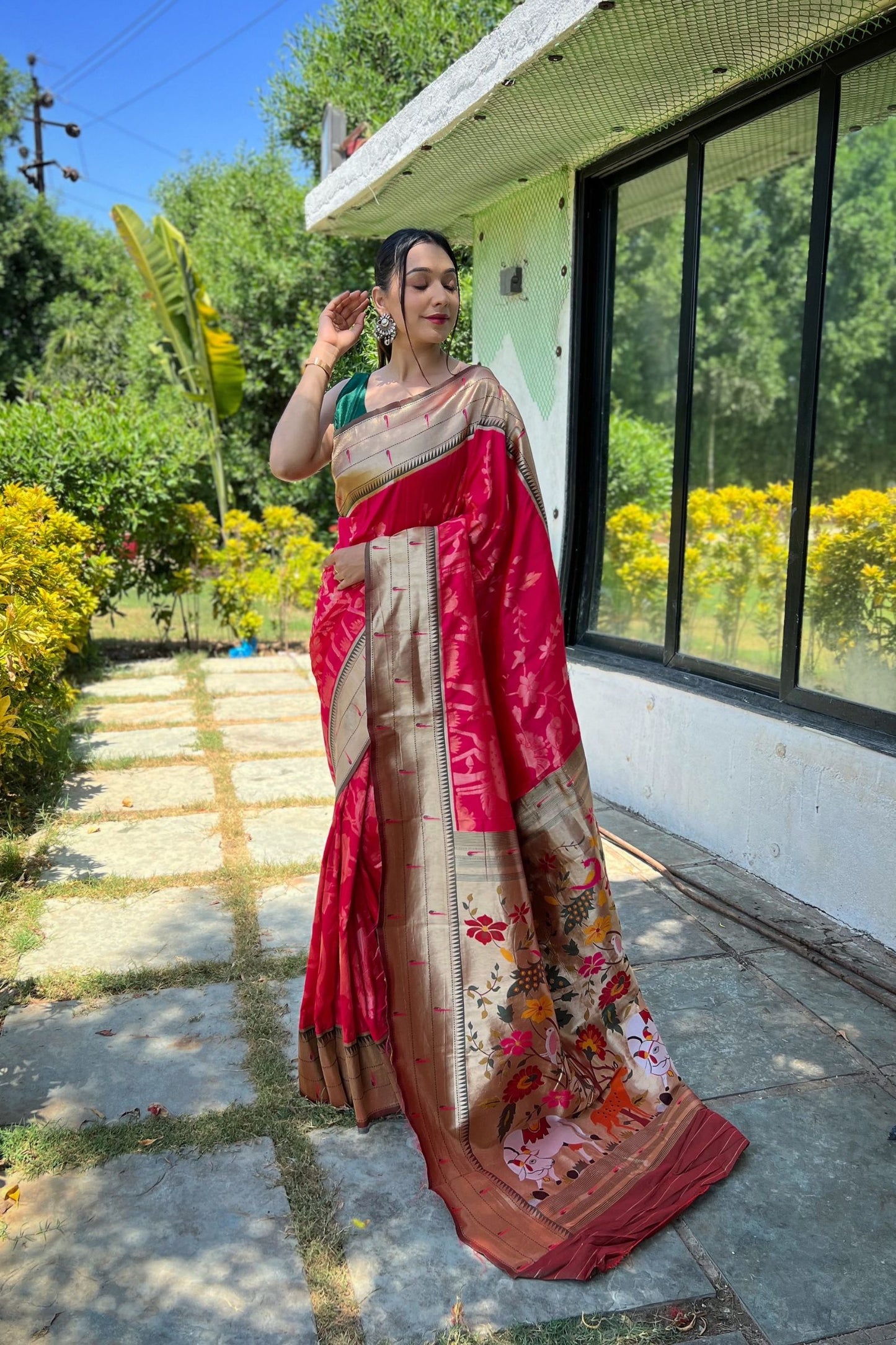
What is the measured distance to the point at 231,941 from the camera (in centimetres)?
323

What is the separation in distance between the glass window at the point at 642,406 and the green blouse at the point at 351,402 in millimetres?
2713

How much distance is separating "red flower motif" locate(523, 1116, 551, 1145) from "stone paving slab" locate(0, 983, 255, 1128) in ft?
2.13

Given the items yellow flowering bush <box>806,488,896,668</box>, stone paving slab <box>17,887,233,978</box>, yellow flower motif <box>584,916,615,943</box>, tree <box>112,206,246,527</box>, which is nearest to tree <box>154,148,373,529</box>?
tree <box>112,206,246,527</box>

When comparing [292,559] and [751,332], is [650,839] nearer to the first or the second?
[292,559]

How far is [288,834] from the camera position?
13.9 feet

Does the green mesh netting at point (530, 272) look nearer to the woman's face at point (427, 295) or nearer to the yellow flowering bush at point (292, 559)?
the woman's face at point (427, 295)

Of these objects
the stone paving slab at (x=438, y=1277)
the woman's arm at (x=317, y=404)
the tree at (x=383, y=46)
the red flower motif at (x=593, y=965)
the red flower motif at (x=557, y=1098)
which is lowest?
the stone paving slab at (x=438, y=1277)

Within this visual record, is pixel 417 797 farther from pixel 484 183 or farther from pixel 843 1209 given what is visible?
pixel 484 183

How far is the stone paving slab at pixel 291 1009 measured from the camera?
8.43 feet

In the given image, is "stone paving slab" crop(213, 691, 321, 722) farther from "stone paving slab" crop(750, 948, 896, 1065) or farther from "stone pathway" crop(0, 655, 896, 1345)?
"stone paving slab" crop(750, 948, 896, 1065)

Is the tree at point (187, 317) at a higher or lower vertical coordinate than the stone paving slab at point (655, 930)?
higher

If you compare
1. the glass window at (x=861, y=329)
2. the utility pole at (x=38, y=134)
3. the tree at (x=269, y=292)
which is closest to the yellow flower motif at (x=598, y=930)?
the glass window at (x=861, y=329)

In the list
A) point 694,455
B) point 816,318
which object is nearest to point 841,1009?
point 816,318

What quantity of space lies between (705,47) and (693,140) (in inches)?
29.2
